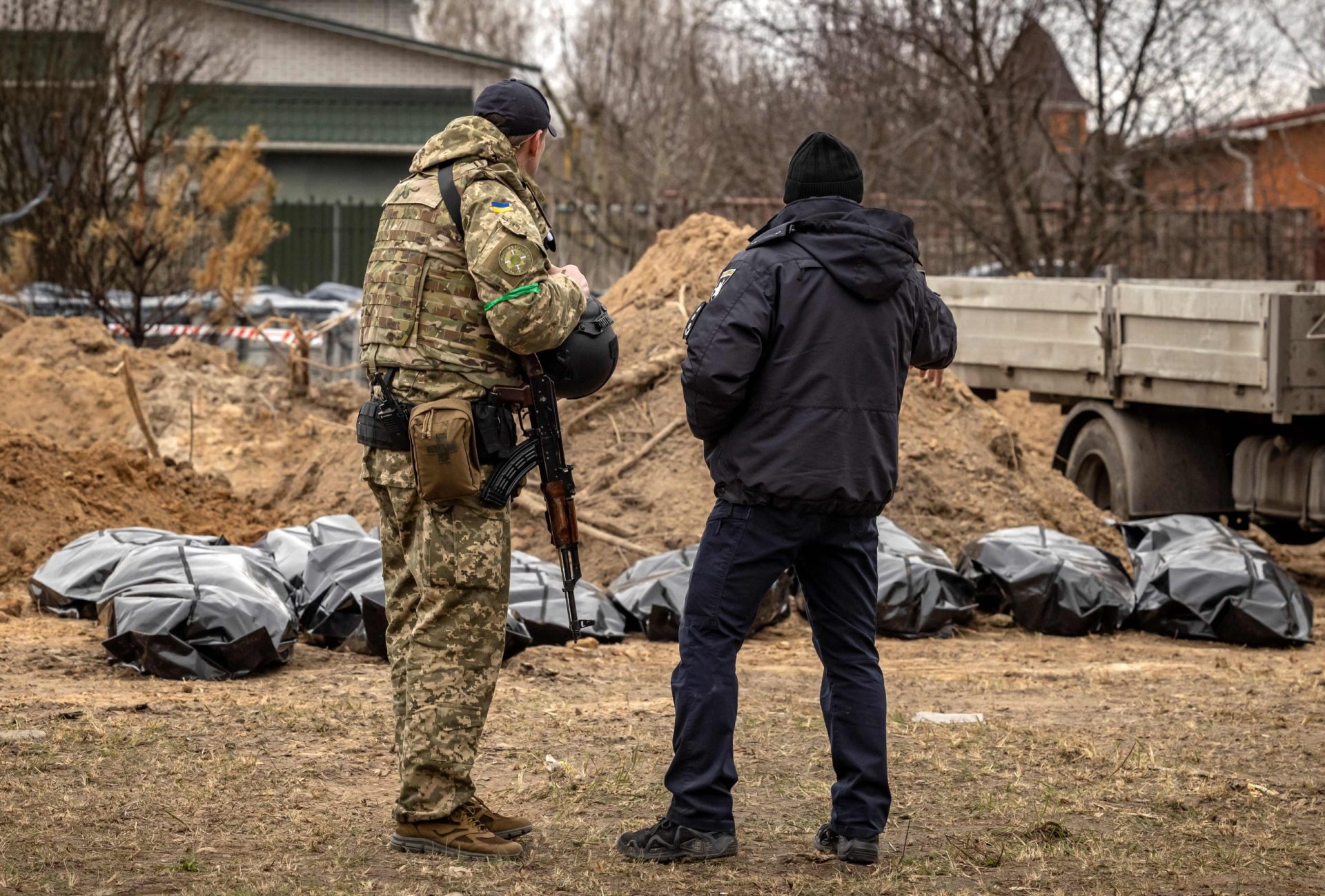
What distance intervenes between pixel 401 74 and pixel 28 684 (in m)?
25.4

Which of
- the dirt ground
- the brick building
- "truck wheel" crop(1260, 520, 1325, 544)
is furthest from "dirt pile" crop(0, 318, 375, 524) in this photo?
the brick building

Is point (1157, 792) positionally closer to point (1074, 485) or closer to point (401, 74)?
point (1074, 485)

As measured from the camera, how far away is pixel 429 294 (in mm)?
3939

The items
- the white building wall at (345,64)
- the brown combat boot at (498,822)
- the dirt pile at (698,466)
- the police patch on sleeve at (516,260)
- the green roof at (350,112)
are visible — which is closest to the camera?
the police patch on sleeve at (516,260)

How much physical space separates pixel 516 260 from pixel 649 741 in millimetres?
2322

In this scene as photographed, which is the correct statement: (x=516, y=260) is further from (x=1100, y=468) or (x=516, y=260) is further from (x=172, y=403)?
(x=172, y=403)

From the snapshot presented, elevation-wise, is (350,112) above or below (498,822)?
above

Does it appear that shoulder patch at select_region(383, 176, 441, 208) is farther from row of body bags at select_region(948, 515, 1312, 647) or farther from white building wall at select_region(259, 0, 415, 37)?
white building wall at select_region(259, 0, 415, 37)

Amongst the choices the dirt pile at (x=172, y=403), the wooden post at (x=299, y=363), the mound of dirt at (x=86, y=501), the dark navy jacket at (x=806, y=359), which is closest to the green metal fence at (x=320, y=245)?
the dirt pile at (x=172, y=403)

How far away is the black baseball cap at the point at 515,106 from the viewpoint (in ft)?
13.1

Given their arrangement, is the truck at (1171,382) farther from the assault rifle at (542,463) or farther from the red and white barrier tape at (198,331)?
the red and white barrier tape at (198,331)

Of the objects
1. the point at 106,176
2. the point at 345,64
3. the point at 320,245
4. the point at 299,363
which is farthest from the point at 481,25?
the point at 299,363

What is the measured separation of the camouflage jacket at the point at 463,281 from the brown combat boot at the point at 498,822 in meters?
1.17

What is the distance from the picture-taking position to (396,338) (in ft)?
13.0
